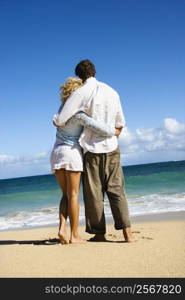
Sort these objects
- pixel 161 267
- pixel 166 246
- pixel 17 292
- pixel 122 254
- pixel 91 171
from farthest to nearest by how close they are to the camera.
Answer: pixel 91 171 → pixel 166 246 → pixel 122 254 → pixel 161 267 → pixel 17 292

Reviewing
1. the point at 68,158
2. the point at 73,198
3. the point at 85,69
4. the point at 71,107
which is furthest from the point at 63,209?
the point at 85,69

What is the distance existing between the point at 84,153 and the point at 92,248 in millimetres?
1015

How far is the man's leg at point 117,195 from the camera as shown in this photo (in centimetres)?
397

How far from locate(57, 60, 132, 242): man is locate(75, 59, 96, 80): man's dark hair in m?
0.02

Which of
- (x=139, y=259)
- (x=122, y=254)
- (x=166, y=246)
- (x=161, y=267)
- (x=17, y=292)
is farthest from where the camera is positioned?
(x=166, y=246)

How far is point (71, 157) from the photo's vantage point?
12.8 feet

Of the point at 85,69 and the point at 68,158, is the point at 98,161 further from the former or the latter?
the point at 85,69

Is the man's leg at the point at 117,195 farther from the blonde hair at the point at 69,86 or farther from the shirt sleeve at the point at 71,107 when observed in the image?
the blonde hair at the point at 69,86

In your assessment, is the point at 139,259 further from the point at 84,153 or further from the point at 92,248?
the point at 84,153

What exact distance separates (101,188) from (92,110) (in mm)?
845

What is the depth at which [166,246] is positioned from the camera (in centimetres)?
355

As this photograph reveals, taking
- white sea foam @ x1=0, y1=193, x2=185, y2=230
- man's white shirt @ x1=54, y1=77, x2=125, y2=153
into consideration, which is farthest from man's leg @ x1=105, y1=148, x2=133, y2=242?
white sea foam @ x1=0, y1=193, x2=185, y2=230

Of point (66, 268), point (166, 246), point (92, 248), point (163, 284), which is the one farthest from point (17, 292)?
point (166, 246)

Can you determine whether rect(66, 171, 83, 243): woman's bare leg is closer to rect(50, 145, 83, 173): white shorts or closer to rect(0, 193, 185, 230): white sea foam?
rect(50, 145, 83, 173): white shorts
